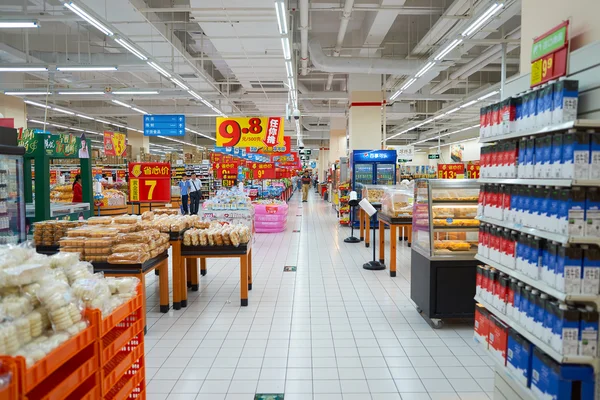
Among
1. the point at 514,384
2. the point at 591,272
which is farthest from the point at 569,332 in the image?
the point at 514,384

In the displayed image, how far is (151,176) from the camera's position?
38.2ft

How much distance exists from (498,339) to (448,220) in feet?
8.32

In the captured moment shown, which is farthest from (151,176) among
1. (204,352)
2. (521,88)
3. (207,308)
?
(521,88)

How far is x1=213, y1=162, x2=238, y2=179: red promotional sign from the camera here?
68.8ft

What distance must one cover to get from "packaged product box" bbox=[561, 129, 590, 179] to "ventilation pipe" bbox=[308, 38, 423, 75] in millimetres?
10701

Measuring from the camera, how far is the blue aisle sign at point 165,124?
16438mm

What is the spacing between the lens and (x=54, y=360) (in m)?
1.94

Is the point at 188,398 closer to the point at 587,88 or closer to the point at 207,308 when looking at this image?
the point at 207,308

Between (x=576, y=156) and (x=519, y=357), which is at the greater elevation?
(x=576, y=156)

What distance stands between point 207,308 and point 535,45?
16.7 ft

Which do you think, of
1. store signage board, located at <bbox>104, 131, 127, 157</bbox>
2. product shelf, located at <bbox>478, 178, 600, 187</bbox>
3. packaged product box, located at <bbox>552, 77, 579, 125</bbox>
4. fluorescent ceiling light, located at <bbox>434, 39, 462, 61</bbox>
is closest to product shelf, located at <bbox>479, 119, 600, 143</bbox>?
packaged product box, located at <bbox>552, 77, 579, 125</bbox>

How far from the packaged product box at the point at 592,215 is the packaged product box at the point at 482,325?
128 cm

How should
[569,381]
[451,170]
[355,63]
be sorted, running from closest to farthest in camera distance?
[569,381] → [355,63] → [451,170]

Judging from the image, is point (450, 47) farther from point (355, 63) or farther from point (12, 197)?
point (12, 197)
